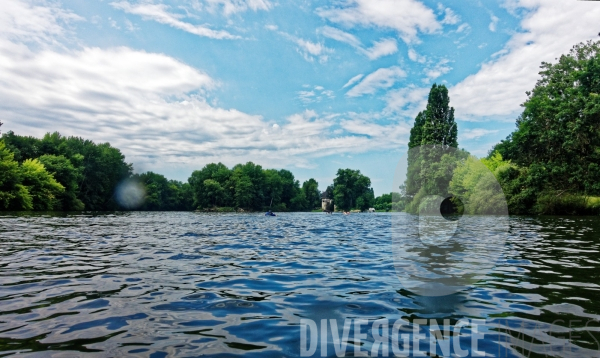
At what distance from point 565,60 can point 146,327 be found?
61.0 m

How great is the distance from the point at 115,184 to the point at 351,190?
9705 cm

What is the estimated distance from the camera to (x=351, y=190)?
530 feet

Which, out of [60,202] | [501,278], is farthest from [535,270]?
[60,202]

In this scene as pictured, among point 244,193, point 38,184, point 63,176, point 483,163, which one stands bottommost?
point 38,184

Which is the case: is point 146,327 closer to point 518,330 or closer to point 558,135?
point 518,330

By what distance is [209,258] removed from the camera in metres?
11.2

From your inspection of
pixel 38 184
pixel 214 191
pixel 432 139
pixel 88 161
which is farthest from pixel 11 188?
pixel 214 191

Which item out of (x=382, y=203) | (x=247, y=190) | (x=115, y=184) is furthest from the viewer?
(x=382, y=203)

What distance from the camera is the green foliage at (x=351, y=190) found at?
522 feet

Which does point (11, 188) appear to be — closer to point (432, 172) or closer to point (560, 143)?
point (432, 172)

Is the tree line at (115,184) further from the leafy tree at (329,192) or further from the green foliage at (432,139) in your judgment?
the green foliage at (432,139)

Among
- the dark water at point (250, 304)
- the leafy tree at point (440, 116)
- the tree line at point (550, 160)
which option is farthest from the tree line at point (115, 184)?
the leafy tree at point (440, 116)

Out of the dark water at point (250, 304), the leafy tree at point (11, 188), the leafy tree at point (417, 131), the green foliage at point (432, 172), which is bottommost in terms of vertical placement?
the dark water at point (250, 304)

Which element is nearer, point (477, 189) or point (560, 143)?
point (560, 143)
